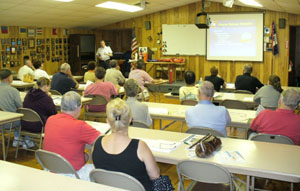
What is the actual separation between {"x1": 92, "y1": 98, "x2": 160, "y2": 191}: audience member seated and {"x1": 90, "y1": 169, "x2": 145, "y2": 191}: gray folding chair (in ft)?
0.38

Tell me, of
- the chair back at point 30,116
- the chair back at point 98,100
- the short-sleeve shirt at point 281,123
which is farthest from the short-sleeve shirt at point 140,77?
the short-sleeve shirt at point 281,123

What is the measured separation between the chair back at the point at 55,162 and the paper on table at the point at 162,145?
77 cm

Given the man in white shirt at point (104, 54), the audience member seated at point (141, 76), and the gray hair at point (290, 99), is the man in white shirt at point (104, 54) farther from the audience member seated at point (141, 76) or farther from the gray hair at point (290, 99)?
the gray hair at point (290, 99)

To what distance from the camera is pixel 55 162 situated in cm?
284

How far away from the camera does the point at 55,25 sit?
40.5 feet

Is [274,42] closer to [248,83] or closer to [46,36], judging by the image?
[248,83]

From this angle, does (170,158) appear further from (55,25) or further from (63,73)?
(55,25)

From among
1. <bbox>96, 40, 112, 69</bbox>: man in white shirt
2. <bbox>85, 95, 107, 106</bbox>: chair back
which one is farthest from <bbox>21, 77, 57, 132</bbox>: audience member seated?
<bbox>96, 40, 112, 69</bbox>: man in white shirt

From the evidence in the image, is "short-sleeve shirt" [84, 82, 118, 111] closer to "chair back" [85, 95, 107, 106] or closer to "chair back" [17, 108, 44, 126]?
"chair back" [85, 95, 107, 106]

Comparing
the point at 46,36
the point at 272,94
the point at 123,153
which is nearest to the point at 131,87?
the point at 123,153

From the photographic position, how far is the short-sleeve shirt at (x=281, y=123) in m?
3.52

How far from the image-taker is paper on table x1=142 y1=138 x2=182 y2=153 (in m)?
3.15

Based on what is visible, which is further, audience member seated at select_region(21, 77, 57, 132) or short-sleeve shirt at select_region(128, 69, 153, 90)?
short-sleeve shirt at select_region(128, 69, 153, 90)

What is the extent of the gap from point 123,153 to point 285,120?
1.89 m
